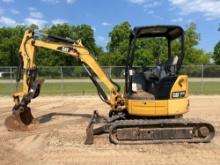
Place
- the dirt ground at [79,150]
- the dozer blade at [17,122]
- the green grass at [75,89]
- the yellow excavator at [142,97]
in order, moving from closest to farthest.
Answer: the dirt ground at [79,150] → the yellow excavator at [142,97] → the dozer blade at [17,122] → the green grass at [75,89]

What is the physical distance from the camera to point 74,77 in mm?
28844

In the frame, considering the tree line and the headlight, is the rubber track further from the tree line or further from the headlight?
the tree line

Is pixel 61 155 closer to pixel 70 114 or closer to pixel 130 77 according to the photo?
pixel 130 77

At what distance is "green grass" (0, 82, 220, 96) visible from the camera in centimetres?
2714

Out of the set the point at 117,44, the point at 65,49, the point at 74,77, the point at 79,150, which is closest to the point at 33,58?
the point at 65,49

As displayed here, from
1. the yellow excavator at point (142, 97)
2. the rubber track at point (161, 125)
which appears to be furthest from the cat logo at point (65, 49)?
the rubber track at point (161, 125)

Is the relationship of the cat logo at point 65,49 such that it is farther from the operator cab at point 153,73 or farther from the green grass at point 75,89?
the green grass at point 75,89

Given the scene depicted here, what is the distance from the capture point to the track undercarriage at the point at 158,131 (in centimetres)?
1034

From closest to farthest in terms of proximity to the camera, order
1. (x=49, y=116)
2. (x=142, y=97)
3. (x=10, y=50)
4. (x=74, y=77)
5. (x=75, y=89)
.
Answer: (x=142, y=97), (x=49, y=116), (x=74, y=77), (x=75, y=89), (x=10, y=50)

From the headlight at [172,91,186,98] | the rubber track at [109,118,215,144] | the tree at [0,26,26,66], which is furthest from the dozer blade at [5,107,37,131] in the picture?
the tree at [0,26,26,66]

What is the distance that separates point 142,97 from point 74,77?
1843cm

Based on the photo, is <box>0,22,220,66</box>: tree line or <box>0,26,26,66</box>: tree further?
<box>0,26,26,66</box>: tree

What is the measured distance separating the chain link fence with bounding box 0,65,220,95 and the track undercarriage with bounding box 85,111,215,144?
53.1 feet

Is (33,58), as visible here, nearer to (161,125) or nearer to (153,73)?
(153,73)
